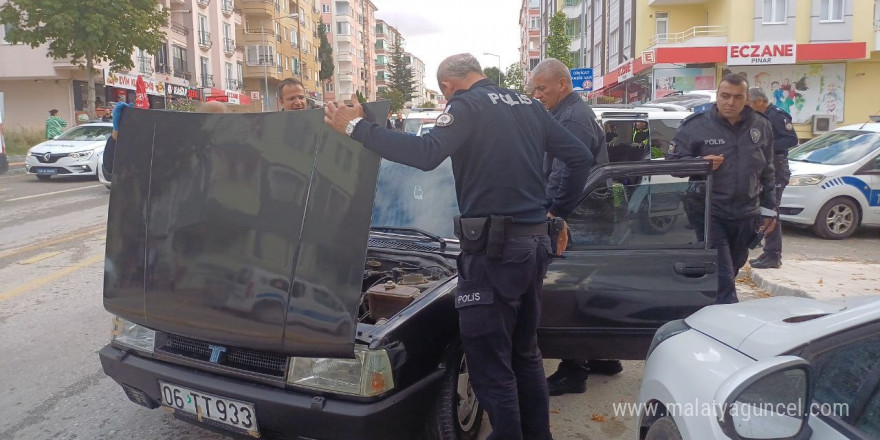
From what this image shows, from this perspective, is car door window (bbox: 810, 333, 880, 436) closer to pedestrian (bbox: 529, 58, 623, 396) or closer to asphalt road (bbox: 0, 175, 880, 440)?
pedestrian (bbox: 529, 58, 623, 396)

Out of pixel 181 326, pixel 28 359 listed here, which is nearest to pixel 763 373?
pixel 181 326

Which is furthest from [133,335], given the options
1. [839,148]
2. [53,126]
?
[53,126]

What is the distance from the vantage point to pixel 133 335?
325 centimetres

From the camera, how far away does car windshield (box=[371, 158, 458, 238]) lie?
4.16 m

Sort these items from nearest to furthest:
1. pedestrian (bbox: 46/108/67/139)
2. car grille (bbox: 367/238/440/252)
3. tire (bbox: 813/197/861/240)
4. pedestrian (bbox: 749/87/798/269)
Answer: car grille (bbox: 367/238/440/252) < pedestrian (bbox: 749/87/798/269) < tire (bbox: 813/197/861/240) < pedestrian (bbox: 46/108/67/139)

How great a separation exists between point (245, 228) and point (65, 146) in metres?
17.5

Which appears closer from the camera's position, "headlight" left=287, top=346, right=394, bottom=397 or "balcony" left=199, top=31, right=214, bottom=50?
"headlight" left=287, top=346, right=394, bottom=397

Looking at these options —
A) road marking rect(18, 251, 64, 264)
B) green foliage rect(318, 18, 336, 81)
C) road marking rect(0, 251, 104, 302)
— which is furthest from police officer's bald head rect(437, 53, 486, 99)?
green foliage rect(318, 18, 336, 81)

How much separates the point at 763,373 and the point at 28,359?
4876 millimetres

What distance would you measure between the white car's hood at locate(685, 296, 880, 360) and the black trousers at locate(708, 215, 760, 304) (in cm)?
150

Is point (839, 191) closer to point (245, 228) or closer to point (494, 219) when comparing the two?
point (494, 219)

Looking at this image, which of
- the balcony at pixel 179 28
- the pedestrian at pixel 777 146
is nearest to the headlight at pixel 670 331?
the pedestrian at pixel 777 146

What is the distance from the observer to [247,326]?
108 inches

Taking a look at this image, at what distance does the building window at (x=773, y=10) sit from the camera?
29922mm
